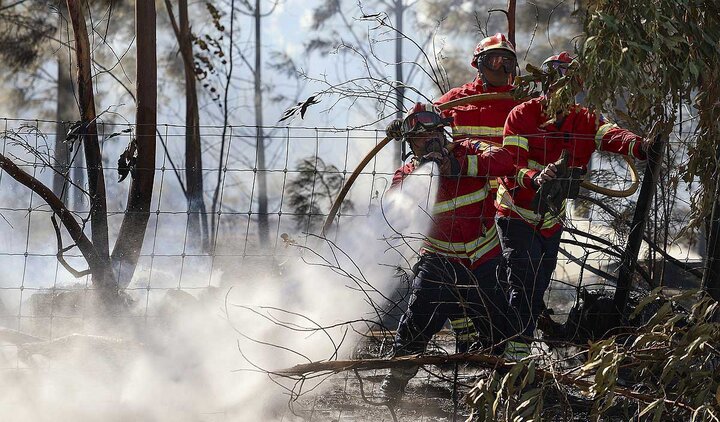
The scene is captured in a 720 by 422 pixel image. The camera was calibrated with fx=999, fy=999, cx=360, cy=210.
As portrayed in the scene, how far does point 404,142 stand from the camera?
534cm

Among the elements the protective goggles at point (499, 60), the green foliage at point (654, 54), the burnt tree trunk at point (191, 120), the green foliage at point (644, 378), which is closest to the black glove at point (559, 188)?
the green foliage at point (654, 54)

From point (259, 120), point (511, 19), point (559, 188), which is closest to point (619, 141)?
point (559, 188)

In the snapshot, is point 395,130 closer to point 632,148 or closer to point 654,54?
point 632,148

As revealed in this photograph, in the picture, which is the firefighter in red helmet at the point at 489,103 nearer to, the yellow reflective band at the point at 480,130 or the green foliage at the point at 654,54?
the yellow reflective band at the point at 480,130

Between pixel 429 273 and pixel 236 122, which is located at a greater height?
pixel 236 122

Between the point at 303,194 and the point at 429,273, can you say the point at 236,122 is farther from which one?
the point at 429,273

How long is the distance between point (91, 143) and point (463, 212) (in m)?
2.63

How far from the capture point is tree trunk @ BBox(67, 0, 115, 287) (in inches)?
258

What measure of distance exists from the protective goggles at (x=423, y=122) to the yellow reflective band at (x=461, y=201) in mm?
426

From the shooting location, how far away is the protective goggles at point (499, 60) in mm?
5751

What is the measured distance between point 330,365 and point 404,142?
53.3 inches

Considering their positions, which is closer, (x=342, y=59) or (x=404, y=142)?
(x=404, y=142)

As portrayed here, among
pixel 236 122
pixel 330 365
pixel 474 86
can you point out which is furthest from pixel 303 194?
pixel 330 365

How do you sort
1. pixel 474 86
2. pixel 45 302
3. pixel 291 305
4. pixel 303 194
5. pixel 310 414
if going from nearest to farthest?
1. pixel 310 414
2. pixel 291 305
3. pixel 474 86
4. pixel 45 302
5. pixel 303 194
